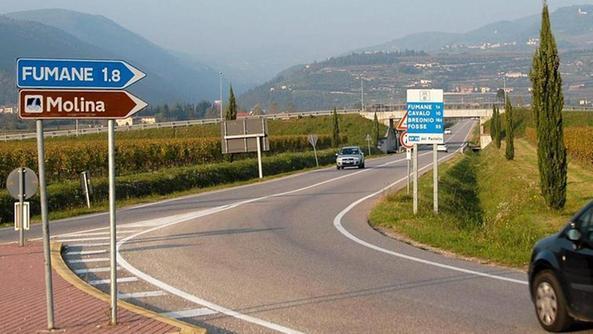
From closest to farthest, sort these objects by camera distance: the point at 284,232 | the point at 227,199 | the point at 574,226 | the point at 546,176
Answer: the point at 574,226
the point at 284,232
the point at 546,176
the point at 227,199

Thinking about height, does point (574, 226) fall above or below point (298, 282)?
above

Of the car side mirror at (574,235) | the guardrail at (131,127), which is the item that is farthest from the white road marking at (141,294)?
the guardrail at (131,127)

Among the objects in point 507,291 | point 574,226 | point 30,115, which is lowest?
point 507,291

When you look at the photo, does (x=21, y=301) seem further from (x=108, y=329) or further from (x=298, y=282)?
(x=298, y=282)

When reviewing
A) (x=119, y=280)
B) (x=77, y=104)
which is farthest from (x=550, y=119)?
(x=77, y=104)

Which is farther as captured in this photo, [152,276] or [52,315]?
[152,276]

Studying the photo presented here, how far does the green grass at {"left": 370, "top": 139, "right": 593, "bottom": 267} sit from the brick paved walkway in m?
6.46

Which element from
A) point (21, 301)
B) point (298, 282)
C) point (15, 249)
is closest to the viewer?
point (21, 301)

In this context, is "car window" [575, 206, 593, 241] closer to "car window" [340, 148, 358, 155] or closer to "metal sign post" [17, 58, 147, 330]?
"metal sign post" [17, 58, 147, 330]

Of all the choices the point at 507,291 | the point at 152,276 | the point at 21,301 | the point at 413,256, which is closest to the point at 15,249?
the point at 152,276

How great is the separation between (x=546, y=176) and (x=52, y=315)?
58.8ft

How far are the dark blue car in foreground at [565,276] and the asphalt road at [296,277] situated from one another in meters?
0.34

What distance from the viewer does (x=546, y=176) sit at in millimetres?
23578

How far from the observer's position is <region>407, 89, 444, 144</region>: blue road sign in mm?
21141
